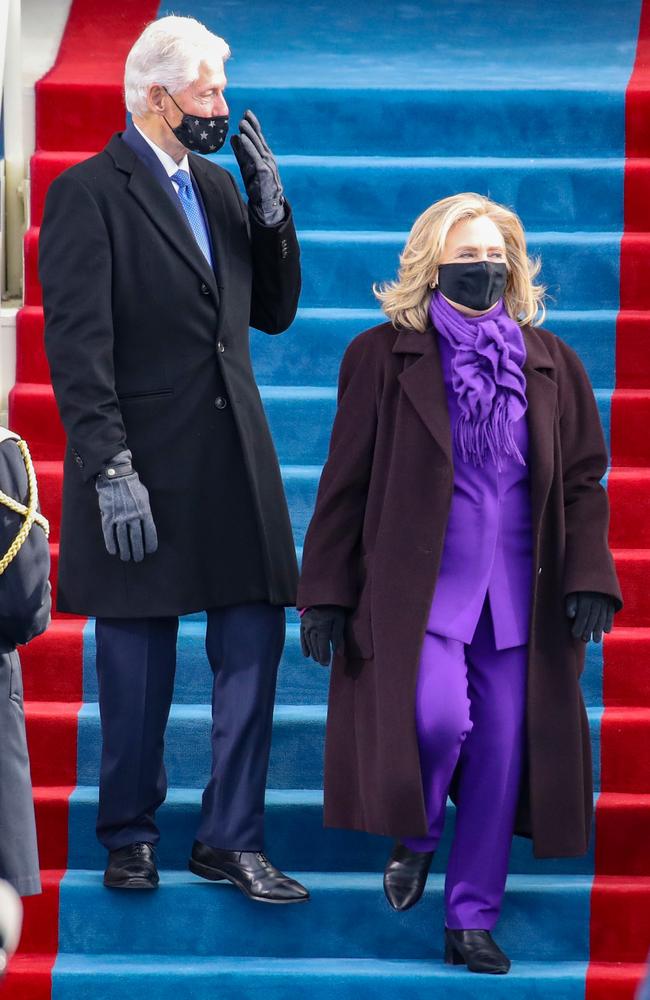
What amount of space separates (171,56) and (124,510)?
3.21 ft

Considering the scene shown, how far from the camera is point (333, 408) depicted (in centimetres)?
558

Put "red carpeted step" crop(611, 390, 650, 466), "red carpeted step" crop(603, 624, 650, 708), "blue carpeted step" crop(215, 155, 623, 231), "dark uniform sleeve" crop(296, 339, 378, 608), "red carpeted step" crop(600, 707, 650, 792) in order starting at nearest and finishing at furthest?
"dark uniform sleeve" crop(296, 339, 378, 608), "red carpeted step" crop(600, 707, 650, 792), "red carpeted step" crop(603, 624, 650, 708), "red carpeted step" crop(611, 390, 650, 466), "blue carpeted step" crop(215, 155, 623, 231)

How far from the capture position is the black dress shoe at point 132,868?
437cm

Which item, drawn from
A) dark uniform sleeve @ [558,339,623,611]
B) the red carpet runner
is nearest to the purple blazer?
dark uniform sleeve @ [558,339,623,611]

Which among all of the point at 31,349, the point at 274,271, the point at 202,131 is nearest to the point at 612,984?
the point at 274,271

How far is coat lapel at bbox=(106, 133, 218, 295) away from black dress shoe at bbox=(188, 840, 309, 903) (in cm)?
123

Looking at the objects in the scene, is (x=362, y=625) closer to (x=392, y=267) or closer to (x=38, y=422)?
(x=38, y=422)

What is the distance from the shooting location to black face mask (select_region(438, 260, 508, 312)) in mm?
4188

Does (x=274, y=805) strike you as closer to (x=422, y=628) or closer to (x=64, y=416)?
(x=422, y=628)

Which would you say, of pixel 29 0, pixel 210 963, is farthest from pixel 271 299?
pixel 29 0

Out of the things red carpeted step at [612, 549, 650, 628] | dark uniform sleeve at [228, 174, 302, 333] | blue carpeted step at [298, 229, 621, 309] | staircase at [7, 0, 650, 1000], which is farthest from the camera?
blue carpeted step at [298, 229, 621, 309]

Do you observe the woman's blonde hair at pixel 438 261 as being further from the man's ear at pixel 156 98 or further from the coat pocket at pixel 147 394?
the man's ear at pixel 156 98

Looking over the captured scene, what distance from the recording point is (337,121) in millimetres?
6438

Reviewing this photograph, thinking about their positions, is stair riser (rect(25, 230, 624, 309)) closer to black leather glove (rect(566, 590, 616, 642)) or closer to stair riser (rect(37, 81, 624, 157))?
stair riser (rect(37, 81, 624, 157))
